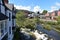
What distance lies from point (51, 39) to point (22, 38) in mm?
8023

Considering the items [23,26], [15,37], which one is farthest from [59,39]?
[23,26]

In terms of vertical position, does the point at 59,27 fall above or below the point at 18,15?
below

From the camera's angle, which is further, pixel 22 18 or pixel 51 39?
pixel 22 18

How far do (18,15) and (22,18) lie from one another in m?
2.13

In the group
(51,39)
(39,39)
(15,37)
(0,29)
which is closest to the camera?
(0,29)

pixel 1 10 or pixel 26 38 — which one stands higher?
pixel 1 10

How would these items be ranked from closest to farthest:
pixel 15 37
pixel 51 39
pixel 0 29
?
pixel 0 29, pixel 15 37, pixel 51 39

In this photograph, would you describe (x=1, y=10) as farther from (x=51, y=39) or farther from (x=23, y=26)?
(x=23, y=26)

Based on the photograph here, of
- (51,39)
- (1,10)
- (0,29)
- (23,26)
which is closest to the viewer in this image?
(0,29)

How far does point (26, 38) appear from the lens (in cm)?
3466

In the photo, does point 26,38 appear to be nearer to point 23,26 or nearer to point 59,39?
point 59,39

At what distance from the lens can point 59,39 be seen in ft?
129

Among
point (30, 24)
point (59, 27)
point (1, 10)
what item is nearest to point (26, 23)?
point (30, 24)

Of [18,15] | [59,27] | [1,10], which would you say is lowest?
[59,27]
